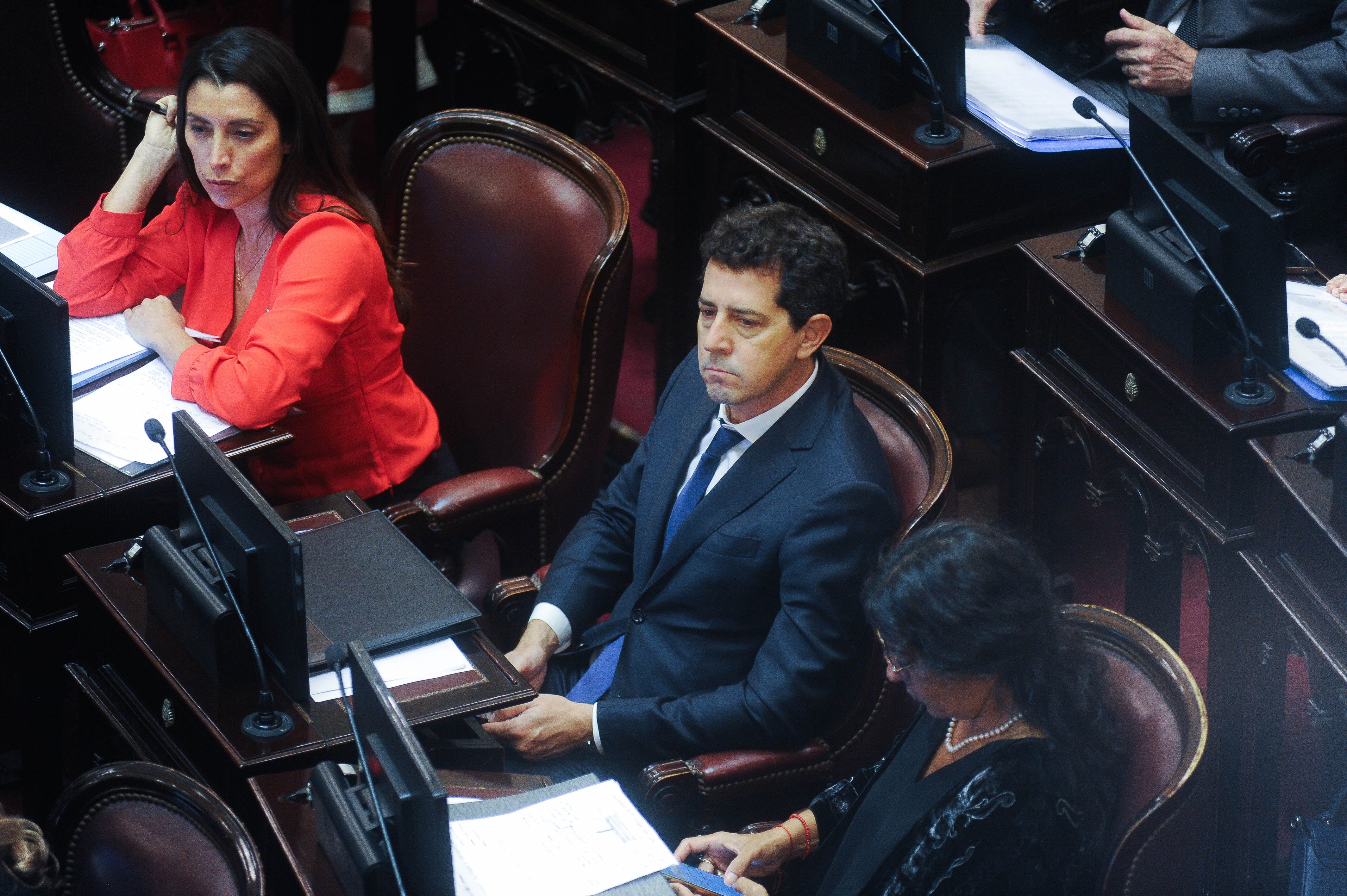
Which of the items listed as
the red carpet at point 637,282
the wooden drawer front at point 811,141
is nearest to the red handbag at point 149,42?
the red carpet at point 637,282

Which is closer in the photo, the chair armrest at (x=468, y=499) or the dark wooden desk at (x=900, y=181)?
the chair armrest at (x=468, y=499)

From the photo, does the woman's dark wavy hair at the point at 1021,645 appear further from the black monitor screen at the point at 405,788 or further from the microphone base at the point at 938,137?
the microphone base at the point at 938,137

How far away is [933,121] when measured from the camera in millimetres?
2814

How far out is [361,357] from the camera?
265 centimetres

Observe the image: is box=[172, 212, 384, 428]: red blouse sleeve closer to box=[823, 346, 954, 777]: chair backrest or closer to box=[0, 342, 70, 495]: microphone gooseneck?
box=[0, 342, 70, 495]: microphone gooseneck

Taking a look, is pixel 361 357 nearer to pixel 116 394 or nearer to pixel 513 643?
pixel 116 394

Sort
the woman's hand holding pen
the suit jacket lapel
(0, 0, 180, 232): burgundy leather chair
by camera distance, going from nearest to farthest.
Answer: the suit jacket lapel < the woman's hand holding pen < (0, 0, 180, 232): burgundy leather chair

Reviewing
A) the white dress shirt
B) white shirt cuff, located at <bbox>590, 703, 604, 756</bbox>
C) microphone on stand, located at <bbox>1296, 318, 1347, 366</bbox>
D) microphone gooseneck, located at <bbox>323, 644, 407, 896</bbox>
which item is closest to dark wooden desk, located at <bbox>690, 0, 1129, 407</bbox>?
the white dress shirt

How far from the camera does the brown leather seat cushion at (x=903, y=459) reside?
7.39ft

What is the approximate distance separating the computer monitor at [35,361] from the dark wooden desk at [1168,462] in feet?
5.17

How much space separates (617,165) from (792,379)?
2462mm

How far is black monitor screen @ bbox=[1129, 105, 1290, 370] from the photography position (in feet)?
7.24

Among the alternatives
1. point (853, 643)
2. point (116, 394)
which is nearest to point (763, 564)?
point (853, 643)

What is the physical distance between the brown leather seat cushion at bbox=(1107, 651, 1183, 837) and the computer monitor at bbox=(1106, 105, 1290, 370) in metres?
0.66
